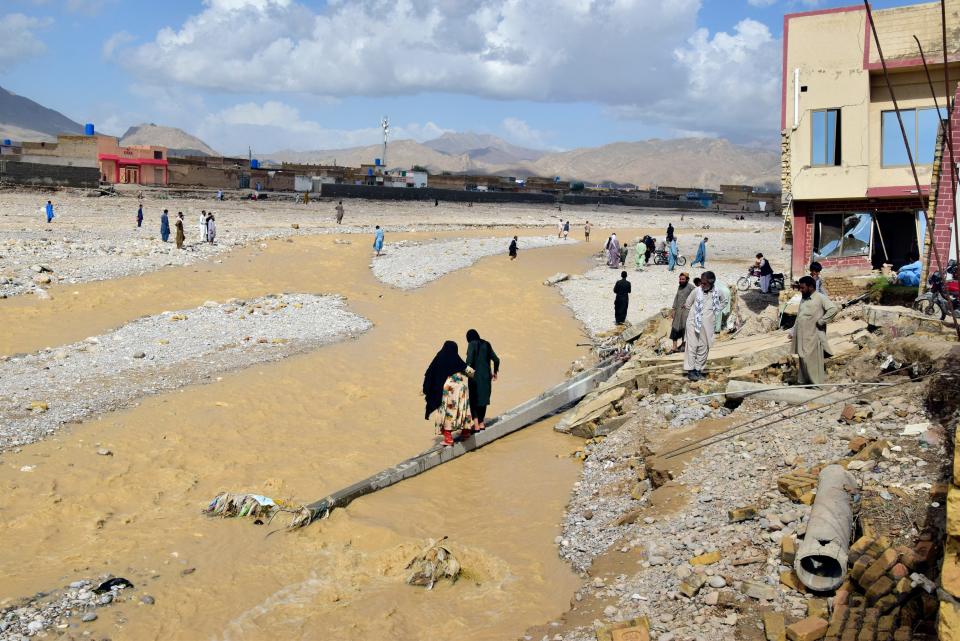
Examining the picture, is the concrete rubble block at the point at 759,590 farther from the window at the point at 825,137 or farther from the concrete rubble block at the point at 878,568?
the window at the point at 825,137

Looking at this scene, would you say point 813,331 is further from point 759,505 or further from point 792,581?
point 792,581

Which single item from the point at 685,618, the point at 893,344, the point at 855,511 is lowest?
the point at 685,618

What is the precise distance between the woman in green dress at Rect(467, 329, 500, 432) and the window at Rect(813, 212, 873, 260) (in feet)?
34.2

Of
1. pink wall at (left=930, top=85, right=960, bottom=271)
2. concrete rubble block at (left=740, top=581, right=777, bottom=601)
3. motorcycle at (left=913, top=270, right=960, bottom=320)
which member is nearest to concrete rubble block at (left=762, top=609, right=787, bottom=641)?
concrete rubble block at (left=740, top=581, right=777, bottom=601)

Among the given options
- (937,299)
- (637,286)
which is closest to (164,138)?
(637,286)

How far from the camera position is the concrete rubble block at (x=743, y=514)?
663 cm

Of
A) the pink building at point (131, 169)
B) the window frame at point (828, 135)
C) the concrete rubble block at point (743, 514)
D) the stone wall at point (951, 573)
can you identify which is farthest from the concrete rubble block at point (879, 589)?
the pink building at point (131, 169)

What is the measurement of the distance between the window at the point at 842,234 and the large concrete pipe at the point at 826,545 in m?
13.1

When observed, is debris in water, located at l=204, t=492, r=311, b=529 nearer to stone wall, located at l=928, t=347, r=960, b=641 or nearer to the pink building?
stone wall, located at l=928, t=347, r=960, b=641

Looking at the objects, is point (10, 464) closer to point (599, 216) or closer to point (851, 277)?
point (851, 277)

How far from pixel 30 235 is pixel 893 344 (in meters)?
28.4

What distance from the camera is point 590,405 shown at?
11742 mm

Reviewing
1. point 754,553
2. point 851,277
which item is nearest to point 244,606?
point 754,553

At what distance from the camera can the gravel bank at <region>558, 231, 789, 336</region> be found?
844 inches
